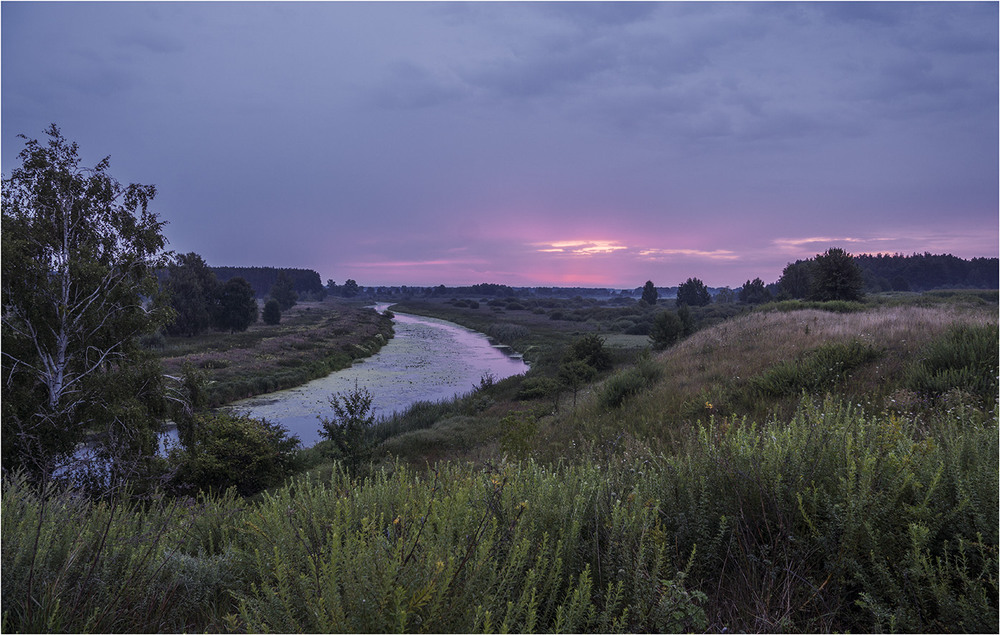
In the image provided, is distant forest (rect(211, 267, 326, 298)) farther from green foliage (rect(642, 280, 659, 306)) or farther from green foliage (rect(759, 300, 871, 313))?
green foliage (rect(759, 300, 871, 313))

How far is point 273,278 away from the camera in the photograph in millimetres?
148875

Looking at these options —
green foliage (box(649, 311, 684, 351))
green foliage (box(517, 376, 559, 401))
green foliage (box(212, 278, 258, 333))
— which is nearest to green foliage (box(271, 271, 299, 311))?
green foliage (box(212, 278, 258, 333))

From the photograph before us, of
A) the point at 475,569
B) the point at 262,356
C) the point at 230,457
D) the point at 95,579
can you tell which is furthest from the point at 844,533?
the point at 262,356

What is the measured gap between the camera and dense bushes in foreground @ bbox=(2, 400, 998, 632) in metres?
2.22

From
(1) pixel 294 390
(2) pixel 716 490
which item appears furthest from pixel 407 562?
(1) pixel 294 390

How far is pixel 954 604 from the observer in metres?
2.22

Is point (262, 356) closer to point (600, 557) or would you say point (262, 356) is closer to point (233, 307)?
point (233, 307)

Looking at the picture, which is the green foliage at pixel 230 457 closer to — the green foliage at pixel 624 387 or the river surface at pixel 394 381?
the river surface at pixel 394 381

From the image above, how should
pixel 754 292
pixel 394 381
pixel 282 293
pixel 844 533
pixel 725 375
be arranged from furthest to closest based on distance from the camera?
1. pixel 282 293
2. pixel 754 292
3. pixel 394 381
4. pixel 725 375
5. pixel 844 533

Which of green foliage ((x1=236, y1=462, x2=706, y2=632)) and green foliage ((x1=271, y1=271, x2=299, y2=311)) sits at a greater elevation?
green foliage ((x1=271, y1=271, x2=299, y2=311))

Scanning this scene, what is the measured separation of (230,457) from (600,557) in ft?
42.5

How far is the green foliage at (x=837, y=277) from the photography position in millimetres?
32062

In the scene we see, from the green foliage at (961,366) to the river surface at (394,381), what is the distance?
58.9ft

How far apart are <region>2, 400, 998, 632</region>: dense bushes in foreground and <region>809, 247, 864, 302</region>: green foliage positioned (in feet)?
116
